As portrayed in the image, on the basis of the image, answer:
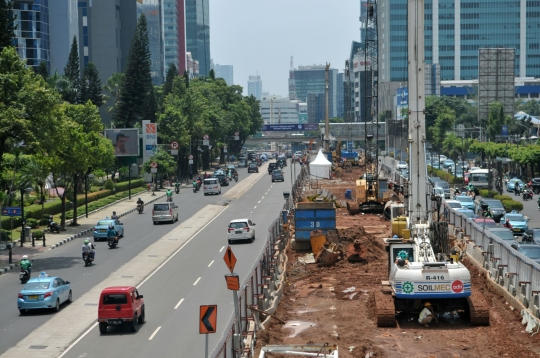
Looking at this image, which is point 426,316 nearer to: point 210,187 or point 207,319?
point 207,319

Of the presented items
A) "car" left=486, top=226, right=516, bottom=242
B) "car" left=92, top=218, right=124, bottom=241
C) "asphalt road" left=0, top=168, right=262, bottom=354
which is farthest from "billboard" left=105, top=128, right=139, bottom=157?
"car" left=486, top=226, right=516, bottom=242

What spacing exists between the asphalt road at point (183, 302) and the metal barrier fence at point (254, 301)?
0.58 meters

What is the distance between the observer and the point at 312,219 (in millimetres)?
42500

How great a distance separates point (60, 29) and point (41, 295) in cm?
11636

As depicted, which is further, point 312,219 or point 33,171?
point 33,171

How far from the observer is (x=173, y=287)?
120 feet

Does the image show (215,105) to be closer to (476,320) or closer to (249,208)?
(249,208)

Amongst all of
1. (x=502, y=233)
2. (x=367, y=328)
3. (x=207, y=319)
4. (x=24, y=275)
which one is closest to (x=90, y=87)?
(x=24, y=275)

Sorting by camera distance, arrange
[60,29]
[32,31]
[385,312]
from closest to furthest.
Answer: [385,312]
[32,31]
[60,29]

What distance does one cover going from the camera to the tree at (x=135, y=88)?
109938 millimetres

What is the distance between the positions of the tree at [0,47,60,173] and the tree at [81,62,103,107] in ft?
214

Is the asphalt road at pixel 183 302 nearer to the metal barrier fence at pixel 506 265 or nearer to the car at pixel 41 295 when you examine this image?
the car at pixel 41 295

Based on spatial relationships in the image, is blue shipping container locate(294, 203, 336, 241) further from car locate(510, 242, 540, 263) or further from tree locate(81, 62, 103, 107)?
tree locate(81, 62, 103, 107)

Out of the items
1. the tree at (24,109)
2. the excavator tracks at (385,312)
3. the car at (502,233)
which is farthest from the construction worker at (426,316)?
the tree at (24,109)
